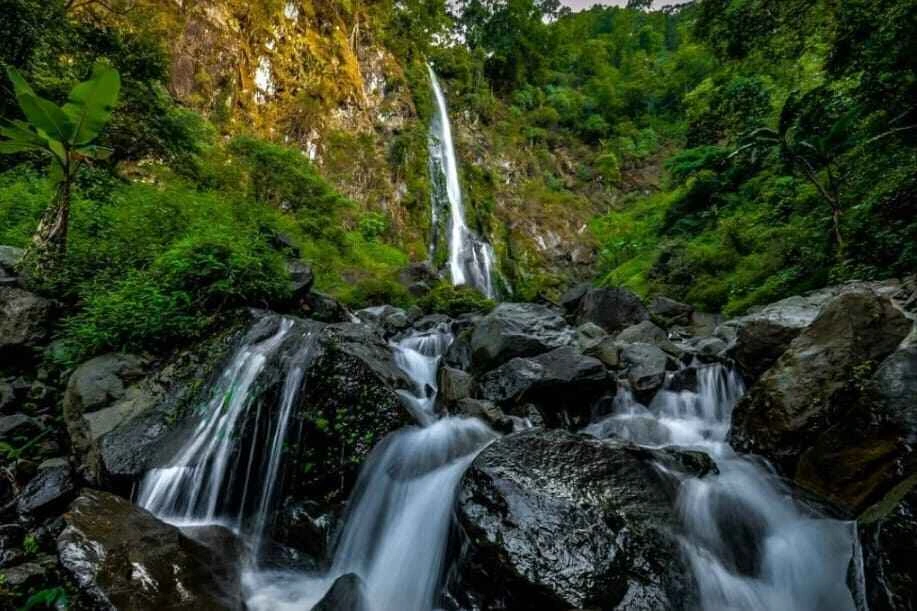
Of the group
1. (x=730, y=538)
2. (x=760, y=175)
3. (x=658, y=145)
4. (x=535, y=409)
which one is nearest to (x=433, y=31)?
(x=658, y=145)

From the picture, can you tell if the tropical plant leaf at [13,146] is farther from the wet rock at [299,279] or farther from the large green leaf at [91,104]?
the wet rock at [299,279]

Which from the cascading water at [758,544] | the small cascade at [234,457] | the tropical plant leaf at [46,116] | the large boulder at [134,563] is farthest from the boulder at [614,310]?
the tropical plant leaf at [46,116]

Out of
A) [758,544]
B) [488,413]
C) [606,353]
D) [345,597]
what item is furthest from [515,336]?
[345,597]

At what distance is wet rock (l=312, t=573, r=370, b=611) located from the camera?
120 inches

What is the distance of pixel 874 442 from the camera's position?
326cm

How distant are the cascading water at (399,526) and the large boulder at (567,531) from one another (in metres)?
0.46

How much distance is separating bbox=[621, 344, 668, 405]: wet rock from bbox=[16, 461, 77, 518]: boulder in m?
6.68

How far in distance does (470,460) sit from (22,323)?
216 inches

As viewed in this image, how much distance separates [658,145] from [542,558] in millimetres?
45513

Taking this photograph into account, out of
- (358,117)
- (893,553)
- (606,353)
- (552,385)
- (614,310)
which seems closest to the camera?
(893,553)

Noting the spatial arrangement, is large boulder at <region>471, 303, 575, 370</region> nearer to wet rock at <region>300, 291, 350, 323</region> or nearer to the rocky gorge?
the rocky gorge

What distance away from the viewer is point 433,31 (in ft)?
115

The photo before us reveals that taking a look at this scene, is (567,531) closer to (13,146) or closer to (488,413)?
(488,413)

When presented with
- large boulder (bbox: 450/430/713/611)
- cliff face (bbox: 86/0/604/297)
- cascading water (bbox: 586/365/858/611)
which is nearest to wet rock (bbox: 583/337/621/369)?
cascading water (bbox: 586/365/858/611)
